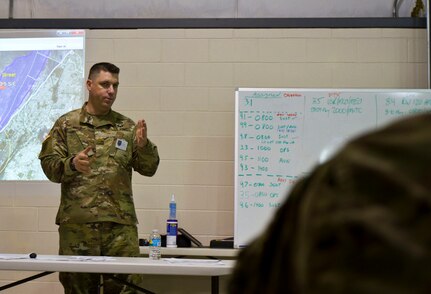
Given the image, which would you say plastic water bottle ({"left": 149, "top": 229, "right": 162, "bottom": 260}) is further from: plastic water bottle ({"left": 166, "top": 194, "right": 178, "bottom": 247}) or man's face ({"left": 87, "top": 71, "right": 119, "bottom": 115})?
man's face ({"left": 87, "top": 71, "right": 119, "bottom": 115})

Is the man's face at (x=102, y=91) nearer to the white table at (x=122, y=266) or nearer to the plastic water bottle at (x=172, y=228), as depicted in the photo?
the plastic water bottle at (x=172, y=228)

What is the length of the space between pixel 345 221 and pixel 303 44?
404cm

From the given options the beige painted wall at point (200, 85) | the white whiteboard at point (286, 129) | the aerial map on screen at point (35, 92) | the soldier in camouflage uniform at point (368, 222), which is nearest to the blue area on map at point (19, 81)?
the aerial map on screen at point (35, 92)

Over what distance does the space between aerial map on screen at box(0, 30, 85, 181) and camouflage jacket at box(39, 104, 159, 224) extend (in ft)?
2.55

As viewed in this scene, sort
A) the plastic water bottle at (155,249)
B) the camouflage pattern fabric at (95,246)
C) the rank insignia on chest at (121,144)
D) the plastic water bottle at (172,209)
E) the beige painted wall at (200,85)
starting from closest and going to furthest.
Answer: the plastic water bottle at (155,249)
the camouflage pattern fabric at (95,246)
the rank insignia on chest at (121,144)
the plastic water bottle at (172,209)
the beige painted wall at (200,85)

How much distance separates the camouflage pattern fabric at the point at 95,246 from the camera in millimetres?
3234

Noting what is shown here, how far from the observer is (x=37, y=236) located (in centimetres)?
420

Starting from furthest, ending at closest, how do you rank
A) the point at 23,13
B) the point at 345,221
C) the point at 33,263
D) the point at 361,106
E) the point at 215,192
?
the point at 23,13 < the point at 215,192 < the point at 361,106 < the point at 33,263 < the point at 345,221

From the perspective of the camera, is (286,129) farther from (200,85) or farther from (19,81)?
(19,81)

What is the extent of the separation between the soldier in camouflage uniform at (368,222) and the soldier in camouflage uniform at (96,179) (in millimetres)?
2964

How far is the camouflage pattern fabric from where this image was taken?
127 inches

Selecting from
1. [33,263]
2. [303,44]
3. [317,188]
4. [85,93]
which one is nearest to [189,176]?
[85,93]

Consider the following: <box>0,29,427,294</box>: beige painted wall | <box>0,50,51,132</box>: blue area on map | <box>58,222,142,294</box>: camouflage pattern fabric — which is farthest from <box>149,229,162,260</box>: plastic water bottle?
<box>0,50,51,132</box>: blue area on map

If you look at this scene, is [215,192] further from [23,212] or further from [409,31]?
[409,31]
